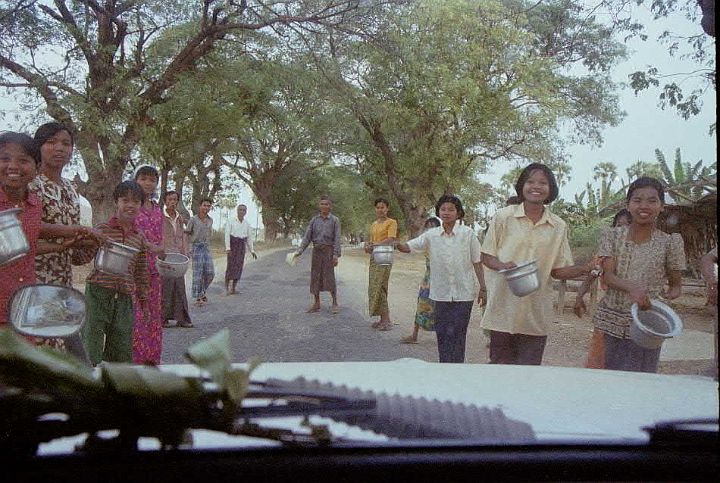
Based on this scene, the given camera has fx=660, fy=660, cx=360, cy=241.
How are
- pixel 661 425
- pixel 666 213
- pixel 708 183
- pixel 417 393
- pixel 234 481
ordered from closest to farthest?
pixel 234 481
pixel 661 425
pixel 417 393
pixel 708 183
pixel 666 213

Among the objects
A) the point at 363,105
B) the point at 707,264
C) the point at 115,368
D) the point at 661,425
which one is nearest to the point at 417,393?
the point at 661,425

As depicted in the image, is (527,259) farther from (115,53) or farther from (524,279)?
(115,53)

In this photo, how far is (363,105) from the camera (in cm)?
1397

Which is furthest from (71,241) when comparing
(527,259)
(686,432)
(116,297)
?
(686,432)

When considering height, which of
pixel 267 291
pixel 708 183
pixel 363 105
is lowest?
pixel 267 291

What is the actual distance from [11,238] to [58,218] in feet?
2.10

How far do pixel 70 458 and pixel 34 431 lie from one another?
0.19 feet

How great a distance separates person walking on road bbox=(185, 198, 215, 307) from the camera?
353 inches

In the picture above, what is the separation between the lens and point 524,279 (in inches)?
141

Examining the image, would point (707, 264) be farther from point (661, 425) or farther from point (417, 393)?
point (661, 425)

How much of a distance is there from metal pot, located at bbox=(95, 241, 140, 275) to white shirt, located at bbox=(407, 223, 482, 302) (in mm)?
2222

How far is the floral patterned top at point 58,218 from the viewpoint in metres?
3.22

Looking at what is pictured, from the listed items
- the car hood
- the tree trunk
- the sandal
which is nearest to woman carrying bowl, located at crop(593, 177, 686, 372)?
the car hood

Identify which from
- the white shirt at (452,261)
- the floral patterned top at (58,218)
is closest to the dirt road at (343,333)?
the white shirt at (452,261)
